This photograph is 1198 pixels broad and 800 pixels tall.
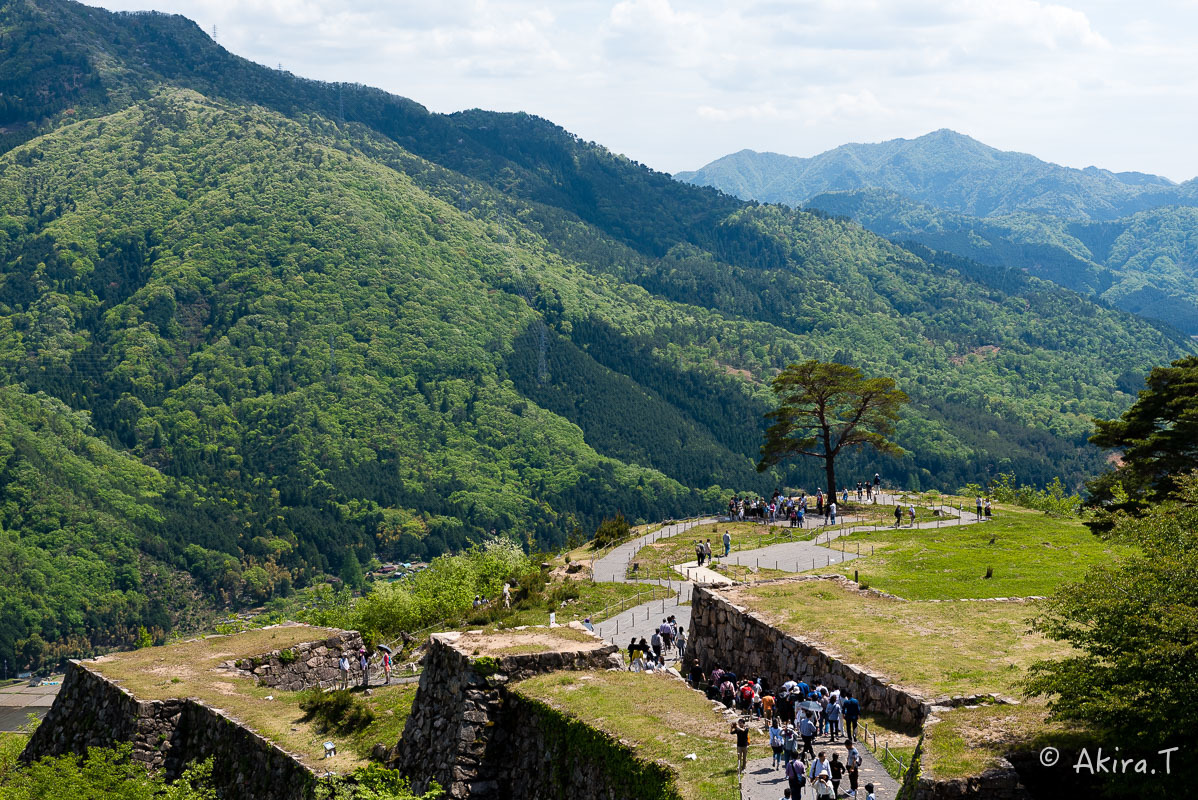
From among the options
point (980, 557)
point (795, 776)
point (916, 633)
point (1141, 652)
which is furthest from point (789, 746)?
point (980, 557)

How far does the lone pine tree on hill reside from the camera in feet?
237

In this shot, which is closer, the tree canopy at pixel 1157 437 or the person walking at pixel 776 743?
the person walking at pixel 776 743

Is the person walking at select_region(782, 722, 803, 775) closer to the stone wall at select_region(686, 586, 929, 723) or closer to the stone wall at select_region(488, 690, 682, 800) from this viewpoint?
the stone wall at select_region(488, 690, 682, 800)

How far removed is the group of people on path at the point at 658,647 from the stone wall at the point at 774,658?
42.2 inches

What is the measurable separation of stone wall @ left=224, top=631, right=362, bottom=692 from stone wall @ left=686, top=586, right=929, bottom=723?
14.6 meters

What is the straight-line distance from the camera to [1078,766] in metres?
21.3

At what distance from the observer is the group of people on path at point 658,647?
36875 millimetres

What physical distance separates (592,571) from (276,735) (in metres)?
24.8

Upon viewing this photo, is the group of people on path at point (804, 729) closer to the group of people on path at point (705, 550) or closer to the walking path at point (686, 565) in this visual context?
the walking path at point (686, 565)

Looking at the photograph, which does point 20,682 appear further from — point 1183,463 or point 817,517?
point 1183,463

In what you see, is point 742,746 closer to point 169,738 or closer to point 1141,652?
point 1141,652

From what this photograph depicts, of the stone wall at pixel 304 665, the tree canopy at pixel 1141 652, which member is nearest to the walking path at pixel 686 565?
the tree canopy at pixel 1141 652

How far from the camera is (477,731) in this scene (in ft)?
98.9

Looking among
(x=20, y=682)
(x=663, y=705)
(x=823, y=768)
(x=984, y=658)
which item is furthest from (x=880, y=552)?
Answer: (x=20, y=682)
